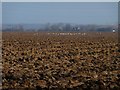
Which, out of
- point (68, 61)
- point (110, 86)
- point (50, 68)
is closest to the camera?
point (110, 86)

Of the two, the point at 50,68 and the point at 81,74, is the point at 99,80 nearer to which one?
the point at 81,74

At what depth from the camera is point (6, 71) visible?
1756cm

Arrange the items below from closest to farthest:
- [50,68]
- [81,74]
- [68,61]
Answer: [81,74], [50,68], [68,61]

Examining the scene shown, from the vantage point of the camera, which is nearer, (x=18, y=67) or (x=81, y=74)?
(x=81, y=74)

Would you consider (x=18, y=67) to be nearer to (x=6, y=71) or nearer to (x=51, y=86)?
(x=6, y=71)

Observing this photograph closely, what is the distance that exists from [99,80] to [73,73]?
6.12ft

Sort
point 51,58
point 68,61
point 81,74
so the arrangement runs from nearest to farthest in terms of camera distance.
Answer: point 81,74 < point 68,61 < point 51,58

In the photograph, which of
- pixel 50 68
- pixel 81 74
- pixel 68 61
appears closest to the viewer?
pixel 81 74

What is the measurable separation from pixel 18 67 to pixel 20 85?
3.86 metres

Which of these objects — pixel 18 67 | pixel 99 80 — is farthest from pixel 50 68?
pixel 99 80

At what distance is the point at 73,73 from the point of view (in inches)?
670

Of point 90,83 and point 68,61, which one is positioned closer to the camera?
point 90,83

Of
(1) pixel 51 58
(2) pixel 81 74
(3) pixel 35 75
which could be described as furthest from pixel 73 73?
(1) pixel 51 58

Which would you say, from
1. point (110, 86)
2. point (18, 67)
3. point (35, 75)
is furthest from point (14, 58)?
point (110, 86)
